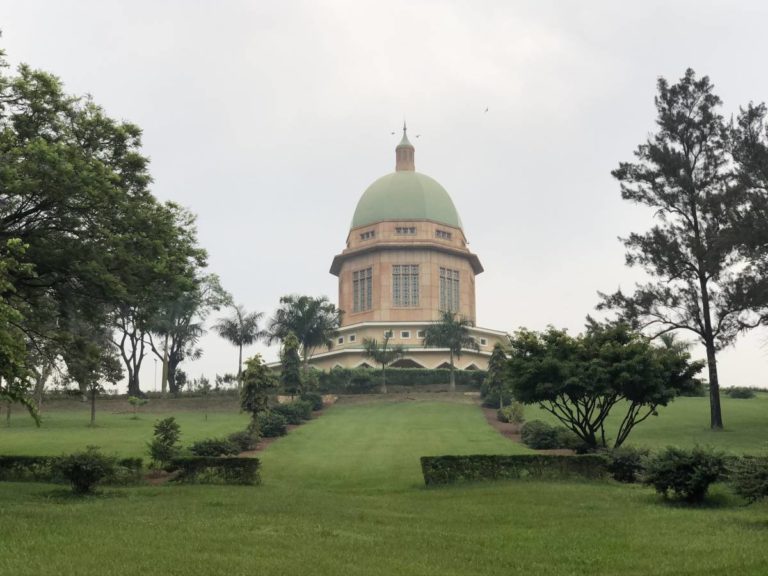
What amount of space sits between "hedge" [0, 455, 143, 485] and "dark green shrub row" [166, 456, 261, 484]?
1.50 m

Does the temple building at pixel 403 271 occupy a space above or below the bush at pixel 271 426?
above

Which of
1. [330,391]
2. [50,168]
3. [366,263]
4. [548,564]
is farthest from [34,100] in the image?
[366,263]

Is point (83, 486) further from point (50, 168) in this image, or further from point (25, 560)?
point (25, 560)

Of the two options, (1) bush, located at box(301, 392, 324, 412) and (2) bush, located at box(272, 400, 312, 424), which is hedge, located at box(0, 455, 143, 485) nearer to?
(2) bush, located at box(272, 400, 312, 424)

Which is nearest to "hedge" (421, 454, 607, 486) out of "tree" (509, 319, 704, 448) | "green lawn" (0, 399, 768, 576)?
"green lawn" (0, 399, 768, 576)

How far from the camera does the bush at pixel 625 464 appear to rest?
2388 centimetres

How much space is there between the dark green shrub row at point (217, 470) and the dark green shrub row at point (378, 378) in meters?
37.0

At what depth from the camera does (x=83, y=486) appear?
21.0 meters

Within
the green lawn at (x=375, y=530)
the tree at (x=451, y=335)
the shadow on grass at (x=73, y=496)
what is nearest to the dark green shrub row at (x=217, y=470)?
the green lawn at (x=375, y=530)

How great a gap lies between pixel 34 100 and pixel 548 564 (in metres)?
17.8

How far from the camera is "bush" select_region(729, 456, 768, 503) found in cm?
1591

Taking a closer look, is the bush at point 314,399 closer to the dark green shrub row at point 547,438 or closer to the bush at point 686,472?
the dark green shrub row at point 547,438

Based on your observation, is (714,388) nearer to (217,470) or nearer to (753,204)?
(753,204)

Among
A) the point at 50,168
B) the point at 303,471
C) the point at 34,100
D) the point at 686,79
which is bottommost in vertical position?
the point at 303,471
